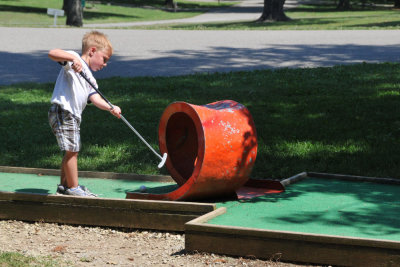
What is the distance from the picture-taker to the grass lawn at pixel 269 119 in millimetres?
7492

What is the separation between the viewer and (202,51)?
56.7 ft

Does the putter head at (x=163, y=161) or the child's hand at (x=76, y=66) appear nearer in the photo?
the child's hand at (x=76, y=66)

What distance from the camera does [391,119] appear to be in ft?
29.0

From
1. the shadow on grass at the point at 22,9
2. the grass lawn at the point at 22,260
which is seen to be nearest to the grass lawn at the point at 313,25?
the shadow on grass at the point at 22,9

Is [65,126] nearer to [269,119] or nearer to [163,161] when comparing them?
[163,161]

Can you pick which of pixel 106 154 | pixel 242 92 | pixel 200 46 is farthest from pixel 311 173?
pixel 200 46

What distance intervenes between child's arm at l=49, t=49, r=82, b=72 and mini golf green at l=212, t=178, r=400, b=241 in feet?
5.16

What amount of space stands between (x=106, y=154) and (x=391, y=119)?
364 centimetres

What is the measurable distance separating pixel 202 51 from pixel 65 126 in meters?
11.8

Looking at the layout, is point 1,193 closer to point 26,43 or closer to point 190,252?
point 190,252

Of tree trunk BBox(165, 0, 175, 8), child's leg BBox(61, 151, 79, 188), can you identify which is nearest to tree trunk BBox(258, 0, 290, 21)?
tree trunk BBox(165, 0, 175, 8)

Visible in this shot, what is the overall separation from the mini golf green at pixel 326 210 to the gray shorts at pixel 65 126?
131 cm

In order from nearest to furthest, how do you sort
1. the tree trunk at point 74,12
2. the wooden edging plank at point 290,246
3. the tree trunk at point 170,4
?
the wooden edging plank at point 290,246
the tree trunk at point 74,12
the tree trunk at point 170,4

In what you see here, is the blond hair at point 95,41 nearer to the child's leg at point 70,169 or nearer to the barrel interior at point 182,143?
the child's leg at point 70,169
